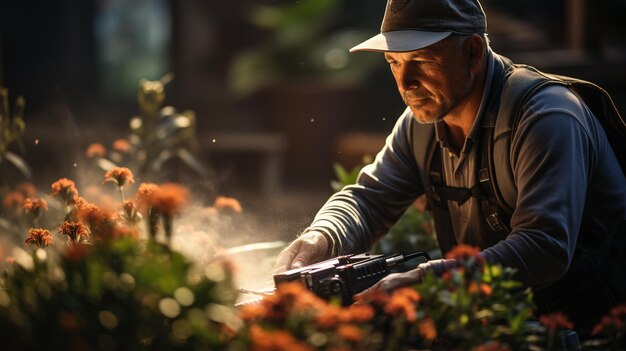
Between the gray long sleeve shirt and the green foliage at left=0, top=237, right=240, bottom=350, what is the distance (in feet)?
2.99

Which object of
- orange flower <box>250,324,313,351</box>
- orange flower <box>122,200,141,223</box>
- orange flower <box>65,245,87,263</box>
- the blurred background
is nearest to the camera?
orange flower <box>250,324,313,351</box>

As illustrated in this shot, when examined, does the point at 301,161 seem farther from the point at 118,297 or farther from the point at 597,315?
the point at 118,297

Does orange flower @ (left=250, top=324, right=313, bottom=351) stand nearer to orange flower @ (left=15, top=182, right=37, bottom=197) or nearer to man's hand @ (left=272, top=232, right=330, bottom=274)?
man's hand @ (left=272, top=232, right=330, bottom=274)

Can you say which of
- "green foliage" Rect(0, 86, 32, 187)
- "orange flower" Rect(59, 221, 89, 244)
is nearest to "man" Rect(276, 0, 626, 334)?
"orange flower" Rect(59, 221, 89, 244)

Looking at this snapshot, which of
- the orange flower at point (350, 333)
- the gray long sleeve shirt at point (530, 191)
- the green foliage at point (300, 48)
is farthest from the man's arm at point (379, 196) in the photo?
the green foliage at point (300, 48)

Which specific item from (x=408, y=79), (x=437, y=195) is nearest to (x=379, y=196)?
(x=437, y=195)

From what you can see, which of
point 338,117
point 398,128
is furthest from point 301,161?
Result: point 398,128

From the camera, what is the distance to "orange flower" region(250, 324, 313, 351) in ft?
5.10

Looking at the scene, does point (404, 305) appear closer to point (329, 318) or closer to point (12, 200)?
point (329, 318)

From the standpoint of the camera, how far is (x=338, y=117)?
10430mm

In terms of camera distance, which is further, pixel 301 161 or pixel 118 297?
pixel 301 161

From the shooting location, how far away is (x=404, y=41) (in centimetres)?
271

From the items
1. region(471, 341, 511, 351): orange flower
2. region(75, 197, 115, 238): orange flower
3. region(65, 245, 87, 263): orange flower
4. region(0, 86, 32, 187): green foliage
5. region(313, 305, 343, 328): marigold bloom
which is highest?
region(0, 86, 32, 187): green foliage

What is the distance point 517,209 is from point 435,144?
1.99 ft
